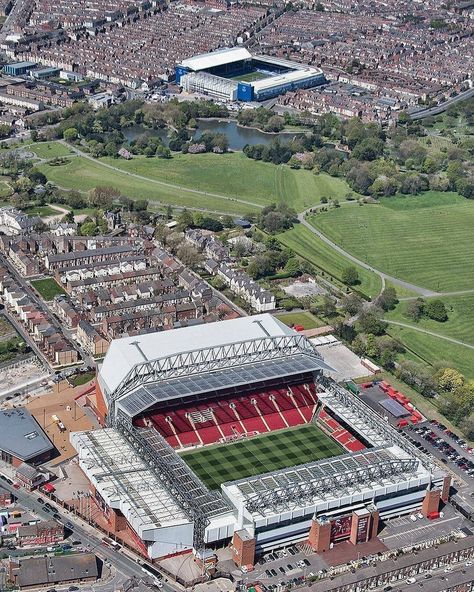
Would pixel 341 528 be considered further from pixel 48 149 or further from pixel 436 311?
pixel 48 149

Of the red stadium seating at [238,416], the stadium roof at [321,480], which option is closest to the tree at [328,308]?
the red stadium seating at [238,416]

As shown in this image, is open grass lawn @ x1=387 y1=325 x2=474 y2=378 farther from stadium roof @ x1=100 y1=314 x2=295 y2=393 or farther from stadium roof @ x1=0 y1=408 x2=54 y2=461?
stadium roof @ x1=0 y1=408 x2=54 y2=461

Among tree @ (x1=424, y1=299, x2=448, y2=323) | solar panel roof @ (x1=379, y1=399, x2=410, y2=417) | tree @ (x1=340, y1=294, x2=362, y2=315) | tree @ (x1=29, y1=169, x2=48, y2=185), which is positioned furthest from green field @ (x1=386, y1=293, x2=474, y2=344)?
tree @ (x1=29, y1=169, x2=48, y2=185)

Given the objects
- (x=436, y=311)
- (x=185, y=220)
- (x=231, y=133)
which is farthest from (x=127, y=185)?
(x=436, y=311)

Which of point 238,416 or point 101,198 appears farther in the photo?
point 101,198

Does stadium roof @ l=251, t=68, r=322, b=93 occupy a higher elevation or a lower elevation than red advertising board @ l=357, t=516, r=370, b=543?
lower

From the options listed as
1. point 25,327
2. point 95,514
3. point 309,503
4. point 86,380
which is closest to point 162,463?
point 95,514

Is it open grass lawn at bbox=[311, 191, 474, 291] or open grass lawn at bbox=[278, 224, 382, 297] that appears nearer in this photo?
open grass lawn at bbox=[278, 224, 382, 297]
